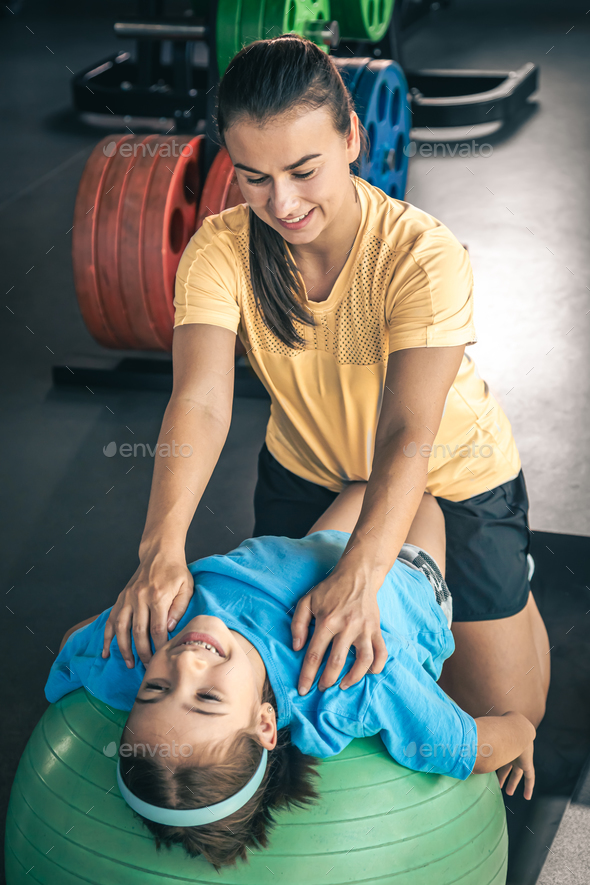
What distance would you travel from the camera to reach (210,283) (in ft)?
5.00

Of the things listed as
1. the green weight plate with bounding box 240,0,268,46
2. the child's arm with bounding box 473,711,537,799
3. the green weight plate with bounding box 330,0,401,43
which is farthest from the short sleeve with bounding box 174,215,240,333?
the green weight plate with bounding box 330,0,401,43

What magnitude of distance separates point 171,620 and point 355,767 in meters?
0.35

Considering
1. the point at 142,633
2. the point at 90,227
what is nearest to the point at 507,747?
the point at 142,633

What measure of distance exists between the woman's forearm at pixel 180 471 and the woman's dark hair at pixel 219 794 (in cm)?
33

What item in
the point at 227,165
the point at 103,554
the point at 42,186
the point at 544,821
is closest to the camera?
the point at 544,821

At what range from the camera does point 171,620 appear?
1299 millimetres

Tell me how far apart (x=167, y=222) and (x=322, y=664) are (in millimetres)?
1953

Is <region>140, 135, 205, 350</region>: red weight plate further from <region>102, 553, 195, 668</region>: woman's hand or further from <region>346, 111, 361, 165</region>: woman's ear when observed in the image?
<region>102, 553, 195, 668</region>: woman's hand

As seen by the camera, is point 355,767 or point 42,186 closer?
point 355,767

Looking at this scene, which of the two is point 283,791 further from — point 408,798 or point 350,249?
point 350,249

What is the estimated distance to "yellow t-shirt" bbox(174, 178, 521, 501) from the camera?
4.68 ft

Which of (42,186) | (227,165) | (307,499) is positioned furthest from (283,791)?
(42,186)

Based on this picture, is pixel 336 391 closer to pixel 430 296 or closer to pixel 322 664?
pixel 430 296

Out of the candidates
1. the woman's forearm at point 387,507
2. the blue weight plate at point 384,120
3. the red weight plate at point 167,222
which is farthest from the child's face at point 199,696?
the blue weight plate at point 384,120
